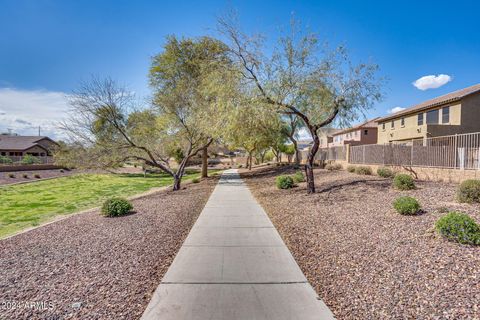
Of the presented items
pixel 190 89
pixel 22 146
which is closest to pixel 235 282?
pixel 190 89

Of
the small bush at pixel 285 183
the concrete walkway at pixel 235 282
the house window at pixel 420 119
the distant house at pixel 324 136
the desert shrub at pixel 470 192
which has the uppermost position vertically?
the house window at pixel 420 119

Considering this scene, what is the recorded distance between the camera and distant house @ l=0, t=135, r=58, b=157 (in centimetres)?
4259

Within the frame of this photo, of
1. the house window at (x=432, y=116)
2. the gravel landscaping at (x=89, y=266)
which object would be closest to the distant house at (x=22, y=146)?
the gravel landscaping at (x=89, y=266)

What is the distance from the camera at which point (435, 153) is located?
12.5m

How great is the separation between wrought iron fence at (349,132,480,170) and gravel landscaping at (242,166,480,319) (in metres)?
3.42

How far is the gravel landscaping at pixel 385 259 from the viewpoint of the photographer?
3.50 m

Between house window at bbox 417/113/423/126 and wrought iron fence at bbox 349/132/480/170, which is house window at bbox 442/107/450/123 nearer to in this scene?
house window at bbox 417/113/423/126

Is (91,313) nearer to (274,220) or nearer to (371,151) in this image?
(274,220)

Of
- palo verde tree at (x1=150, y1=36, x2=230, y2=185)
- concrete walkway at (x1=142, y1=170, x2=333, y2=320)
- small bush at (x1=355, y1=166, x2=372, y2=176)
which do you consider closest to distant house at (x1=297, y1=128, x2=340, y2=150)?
small bush at (x1=355, y1=166, x2=372, y2=176)

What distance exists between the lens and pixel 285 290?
4004 mm

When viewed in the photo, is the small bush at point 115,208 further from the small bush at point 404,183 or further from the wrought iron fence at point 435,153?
the wrought iron fence at point 435,153

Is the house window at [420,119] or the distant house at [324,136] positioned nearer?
the distant house at [324,136]

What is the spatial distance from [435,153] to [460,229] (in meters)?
9.43

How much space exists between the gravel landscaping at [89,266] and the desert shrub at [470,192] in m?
7.61
